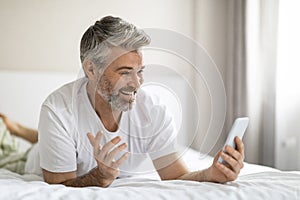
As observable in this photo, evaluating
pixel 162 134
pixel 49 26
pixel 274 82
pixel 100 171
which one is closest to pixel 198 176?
pixel 162 134

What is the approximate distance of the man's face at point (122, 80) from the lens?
122cm

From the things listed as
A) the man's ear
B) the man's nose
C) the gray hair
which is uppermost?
the gray hair

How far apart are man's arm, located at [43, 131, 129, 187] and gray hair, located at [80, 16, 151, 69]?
0.68ft

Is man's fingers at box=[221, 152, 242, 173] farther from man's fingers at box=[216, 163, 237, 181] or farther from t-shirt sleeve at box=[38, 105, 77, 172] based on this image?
t-shirt sleeve at box=[38, 105, 77, 172]

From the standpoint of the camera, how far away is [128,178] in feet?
4.67

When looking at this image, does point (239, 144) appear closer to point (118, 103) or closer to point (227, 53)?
point (118, 103)

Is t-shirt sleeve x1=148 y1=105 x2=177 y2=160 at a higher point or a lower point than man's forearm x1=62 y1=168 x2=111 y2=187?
higher

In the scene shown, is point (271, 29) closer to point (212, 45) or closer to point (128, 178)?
point (212, 45)

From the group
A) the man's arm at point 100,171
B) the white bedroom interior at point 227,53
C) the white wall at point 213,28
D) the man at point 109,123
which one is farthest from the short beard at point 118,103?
the white wall at point 213,28

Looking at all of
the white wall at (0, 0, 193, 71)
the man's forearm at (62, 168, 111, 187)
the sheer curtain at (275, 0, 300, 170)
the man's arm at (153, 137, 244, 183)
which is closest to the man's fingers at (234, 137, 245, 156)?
the man's arm at (153, 137, 244, 183)

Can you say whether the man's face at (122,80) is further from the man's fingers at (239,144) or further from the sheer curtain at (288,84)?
the sheer curtain at (288,84)

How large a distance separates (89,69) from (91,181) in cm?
29

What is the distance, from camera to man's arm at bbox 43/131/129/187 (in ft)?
3.86

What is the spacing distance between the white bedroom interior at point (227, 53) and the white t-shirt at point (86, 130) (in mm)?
1463
